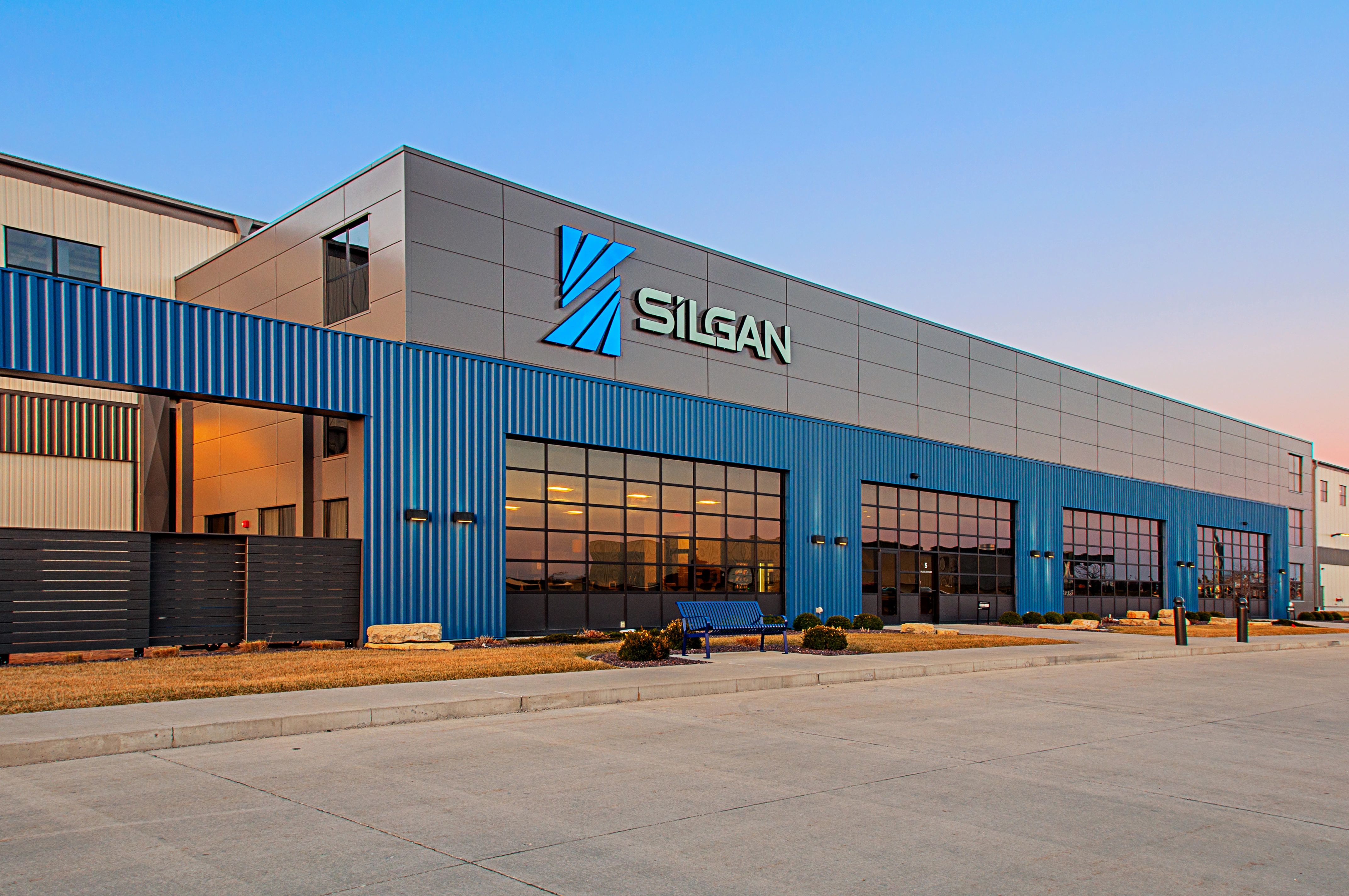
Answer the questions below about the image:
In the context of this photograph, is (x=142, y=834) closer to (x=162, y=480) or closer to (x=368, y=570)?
(x=368, y=570)

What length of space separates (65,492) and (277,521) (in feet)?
18.6

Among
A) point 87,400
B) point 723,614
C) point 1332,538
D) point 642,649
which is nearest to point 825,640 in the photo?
point 723,614

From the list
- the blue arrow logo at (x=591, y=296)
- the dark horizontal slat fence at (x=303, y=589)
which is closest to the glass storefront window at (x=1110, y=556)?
the blue arrow logo at (x=591, y=296)

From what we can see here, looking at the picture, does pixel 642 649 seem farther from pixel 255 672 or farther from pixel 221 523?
pixel 221 523

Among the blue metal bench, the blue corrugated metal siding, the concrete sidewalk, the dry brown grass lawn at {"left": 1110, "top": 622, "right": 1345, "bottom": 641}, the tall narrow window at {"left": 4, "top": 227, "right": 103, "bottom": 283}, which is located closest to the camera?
the concrete sidewalk

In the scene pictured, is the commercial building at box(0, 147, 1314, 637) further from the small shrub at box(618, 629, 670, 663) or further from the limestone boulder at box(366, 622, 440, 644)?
the small shrub at box(618, 629, 670, 663)

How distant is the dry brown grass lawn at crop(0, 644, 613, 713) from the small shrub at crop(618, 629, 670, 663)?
0.59 m

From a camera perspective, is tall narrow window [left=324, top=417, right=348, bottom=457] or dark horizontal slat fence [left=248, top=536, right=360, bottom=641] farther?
tall narrow window [left=324, top=417, right=348, bottom=457]

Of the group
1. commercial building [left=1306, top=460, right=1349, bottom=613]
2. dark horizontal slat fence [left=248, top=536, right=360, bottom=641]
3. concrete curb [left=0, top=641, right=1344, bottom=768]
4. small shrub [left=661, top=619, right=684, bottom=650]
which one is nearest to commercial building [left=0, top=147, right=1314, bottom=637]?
dark horizontal slat fence [left=248, top=536, right=360, bottom=641]

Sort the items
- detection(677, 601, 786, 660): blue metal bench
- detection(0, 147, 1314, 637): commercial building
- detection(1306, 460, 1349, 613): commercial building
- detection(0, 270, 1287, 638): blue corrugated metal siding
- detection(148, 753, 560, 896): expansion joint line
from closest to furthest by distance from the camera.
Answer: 1. detection(148, 753, 560, 896): expansion joint line
2. detection(0, 270, 1287, 638): blue corrugated metal siding
3. detection(677, 601, 786, 660): blue metal bench
4. detection(0, 147, 1314, 637): commercial building
5. detection(1306, 460, 1349, 613): commercial building

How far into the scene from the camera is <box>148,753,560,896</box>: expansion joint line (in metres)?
4.91

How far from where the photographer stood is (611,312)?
24.5 metres

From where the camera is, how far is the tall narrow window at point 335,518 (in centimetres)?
2127

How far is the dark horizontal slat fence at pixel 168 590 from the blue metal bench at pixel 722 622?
6463mm
